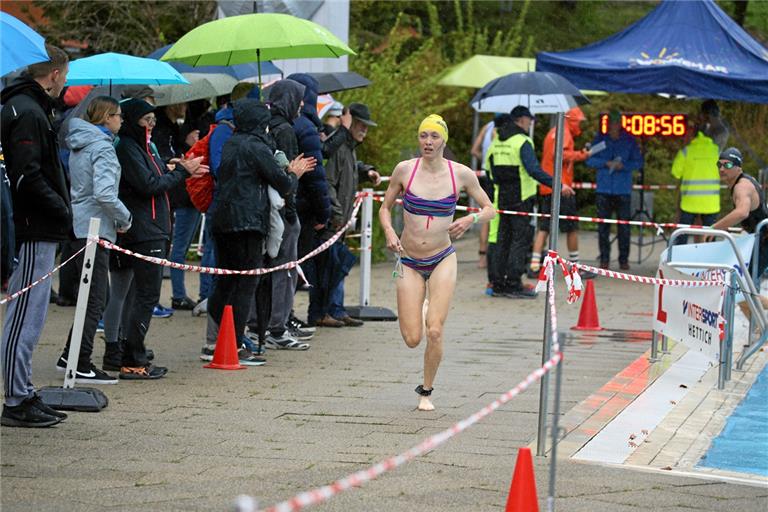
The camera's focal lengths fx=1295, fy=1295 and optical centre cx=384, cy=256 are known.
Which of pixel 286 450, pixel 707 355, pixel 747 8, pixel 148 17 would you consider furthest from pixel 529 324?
pixel 747 8

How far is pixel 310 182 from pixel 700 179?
7.78m

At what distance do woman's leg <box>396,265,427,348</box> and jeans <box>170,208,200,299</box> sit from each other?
499cm

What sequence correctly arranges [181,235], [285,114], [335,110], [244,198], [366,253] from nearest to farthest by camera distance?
[244,198]
[285,114]
[181,235]
[366,253]
[335,110]

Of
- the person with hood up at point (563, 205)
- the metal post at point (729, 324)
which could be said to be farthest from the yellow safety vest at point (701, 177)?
the metal post at point (729, 324)

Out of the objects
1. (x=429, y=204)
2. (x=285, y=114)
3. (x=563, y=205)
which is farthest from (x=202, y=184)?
(x=563, y=205)

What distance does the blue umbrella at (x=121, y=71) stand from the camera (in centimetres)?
1033

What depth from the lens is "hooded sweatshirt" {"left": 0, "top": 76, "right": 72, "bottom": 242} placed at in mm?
7441

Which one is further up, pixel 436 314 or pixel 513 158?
pixel 513 158

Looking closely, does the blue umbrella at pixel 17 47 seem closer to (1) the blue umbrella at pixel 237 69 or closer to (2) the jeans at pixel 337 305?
(2) the jeans at pixel 337 305

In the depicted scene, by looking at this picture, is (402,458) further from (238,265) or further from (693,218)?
(693,218)

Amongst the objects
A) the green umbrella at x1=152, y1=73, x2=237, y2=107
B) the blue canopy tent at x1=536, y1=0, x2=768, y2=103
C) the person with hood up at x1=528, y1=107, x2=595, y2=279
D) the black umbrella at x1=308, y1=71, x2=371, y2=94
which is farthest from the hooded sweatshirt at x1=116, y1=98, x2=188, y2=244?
the blue canopy tent at x1=536, y1=0, x2=768, y2=103

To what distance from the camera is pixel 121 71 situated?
1041 centimetres

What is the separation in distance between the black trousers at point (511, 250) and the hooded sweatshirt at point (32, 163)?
8317mm

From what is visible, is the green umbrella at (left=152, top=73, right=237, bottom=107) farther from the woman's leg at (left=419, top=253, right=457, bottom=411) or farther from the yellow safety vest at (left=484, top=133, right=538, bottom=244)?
the woman's leg at (left=419, top=253, right=457, bottom=411)
